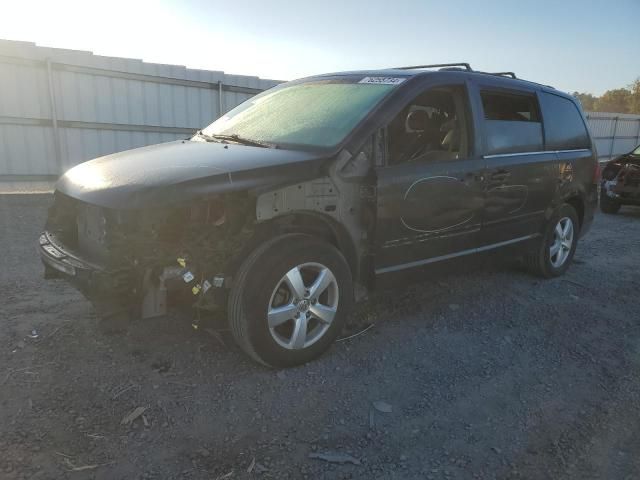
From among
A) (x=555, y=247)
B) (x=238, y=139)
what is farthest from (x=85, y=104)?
(x=555, y=247)

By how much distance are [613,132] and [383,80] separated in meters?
21.1

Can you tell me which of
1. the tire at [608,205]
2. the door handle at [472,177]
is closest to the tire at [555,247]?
the door handle at [472,177]

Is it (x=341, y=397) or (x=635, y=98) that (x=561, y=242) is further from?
(x=635, y=98)

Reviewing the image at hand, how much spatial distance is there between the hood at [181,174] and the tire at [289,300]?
15.9 inches

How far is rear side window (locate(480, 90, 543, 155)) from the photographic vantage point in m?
4.08

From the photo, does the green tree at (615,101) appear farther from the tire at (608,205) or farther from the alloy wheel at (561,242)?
the alloy wheel at (561,242)

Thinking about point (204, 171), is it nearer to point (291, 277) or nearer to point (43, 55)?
point (291, 277)

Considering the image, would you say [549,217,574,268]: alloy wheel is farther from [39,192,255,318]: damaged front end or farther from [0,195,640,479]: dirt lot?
[39,192,255,318]: damaged front end

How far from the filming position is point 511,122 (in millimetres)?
4348

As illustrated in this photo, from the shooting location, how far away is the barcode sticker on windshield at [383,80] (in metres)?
3.58

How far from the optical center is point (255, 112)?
4.11m

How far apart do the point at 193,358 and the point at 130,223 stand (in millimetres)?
1014

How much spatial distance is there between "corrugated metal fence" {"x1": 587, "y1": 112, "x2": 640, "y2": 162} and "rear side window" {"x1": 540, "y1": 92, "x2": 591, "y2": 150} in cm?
1573

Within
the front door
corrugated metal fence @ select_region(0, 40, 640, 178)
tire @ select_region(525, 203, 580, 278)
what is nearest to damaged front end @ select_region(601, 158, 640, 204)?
tire @ select_region(525, 203, 580, 278)
